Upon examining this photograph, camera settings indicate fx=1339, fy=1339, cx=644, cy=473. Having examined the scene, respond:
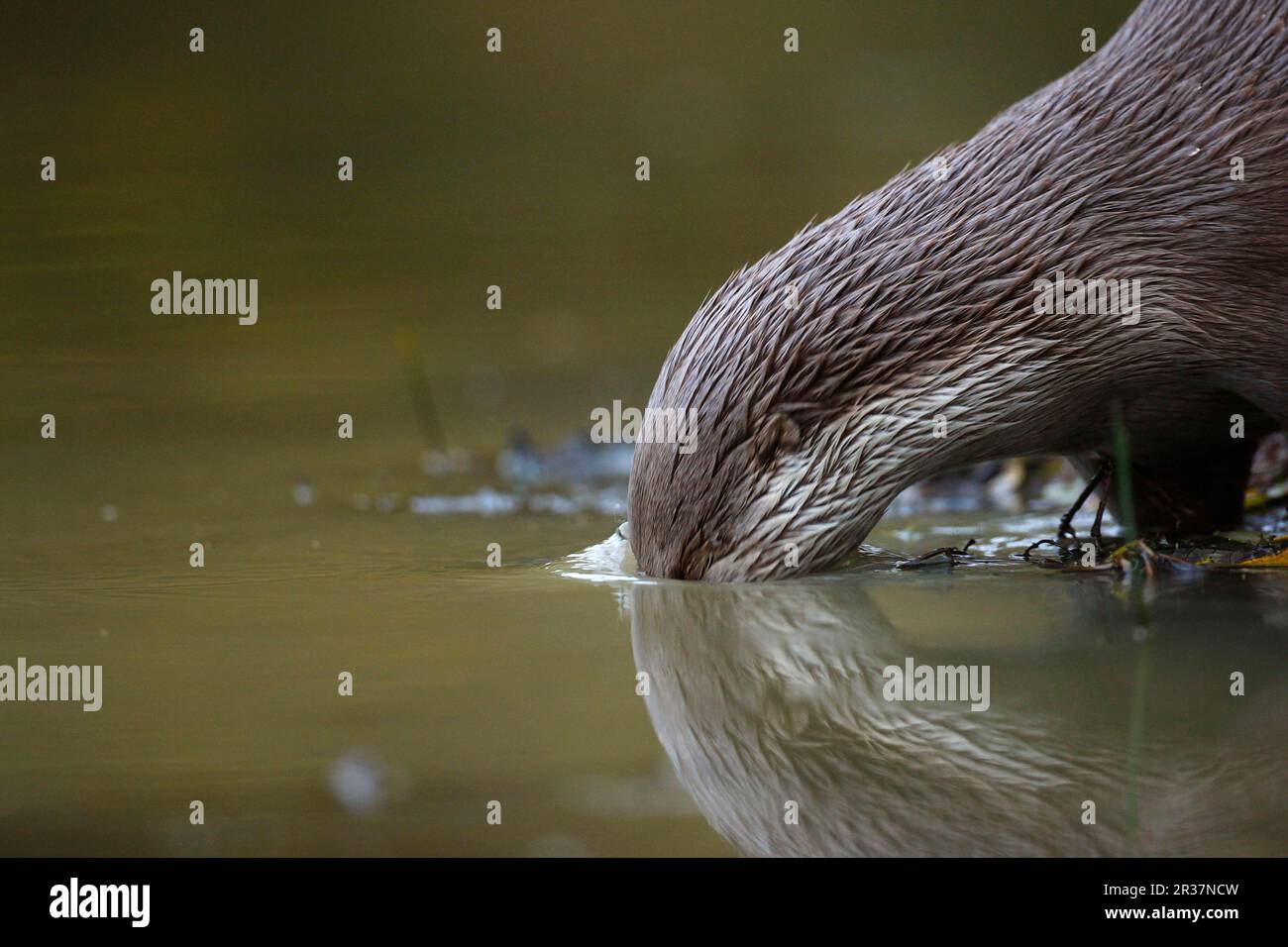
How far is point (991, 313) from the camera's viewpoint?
3.55 m

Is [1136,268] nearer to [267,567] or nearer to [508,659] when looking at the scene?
[508,659]

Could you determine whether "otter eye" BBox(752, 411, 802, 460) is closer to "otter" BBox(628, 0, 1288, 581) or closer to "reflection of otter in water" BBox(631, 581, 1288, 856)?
"otter" BBox(628, 0, 1288, 581)

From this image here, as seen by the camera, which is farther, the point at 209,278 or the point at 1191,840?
the point at 209,278

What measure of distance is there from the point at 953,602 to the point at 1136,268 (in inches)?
41.3

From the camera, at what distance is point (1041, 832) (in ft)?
6.54

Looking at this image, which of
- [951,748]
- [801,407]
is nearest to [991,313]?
[801,407]

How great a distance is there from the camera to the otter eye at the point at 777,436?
345 cm

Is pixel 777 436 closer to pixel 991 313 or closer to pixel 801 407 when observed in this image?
pixel 801 407

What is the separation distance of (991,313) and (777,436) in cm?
67

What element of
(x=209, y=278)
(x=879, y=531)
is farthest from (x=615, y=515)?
(x=209, y=278)

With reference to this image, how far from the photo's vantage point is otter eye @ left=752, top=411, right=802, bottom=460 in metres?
3.45

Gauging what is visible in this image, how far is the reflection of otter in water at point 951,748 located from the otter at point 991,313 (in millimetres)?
458

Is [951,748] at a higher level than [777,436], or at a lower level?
lower

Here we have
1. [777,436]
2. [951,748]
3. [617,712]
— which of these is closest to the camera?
[951,748]
